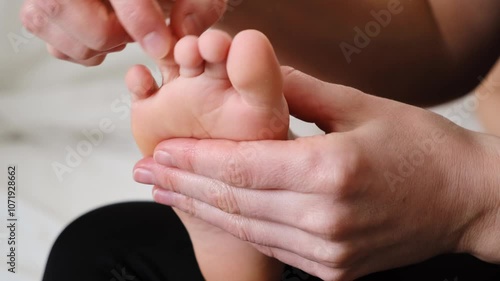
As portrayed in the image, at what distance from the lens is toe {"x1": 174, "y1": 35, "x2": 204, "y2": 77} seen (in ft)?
1.27

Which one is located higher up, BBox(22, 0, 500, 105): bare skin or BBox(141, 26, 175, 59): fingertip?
BBox(141, 26, 175, 59): fingertip

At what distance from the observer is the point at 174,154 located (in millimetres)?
430

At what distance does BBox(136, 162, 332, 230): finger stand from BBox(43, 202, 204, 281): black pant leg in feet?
0.44

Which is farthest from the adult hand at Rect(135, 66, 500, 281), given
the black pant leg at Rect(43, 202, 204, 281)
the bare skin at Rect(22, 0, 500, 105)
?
the bare skin at Rect(22, 0, 500, 105)

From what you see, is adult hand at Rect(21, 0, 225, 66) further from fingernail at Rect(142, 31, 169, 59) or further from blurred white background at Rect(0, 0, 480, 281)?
blurred white background at Rect(0, 0, 480, 281)

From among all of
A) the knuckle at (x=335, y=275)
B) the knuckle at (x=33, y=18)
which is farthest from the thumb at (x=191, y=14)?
the knuckle at (x=335, y=275)

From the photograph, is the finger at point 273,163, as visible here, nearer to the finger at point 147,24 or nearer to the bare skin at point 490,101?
the finger at point 147,24

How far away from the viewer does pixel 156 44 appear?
0.43 m

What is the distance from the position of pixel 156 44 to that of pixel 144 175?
111mm

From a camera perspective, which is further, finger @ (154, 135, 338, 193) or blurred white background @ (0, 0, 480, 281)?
blurred white background @ (0, 0, 480, 281)

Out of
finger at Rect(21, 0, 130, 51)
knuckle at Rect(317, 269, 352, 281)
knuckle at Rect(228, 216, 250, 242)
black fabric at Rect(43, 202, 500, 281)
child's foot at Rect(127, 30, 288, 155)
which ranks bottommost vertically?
black fabric at Rect(43, 202, 500, 281)

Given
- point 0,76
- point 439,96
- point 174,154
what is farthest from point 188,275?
point 0,76

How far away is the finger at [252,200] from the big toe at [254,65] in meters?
0.07

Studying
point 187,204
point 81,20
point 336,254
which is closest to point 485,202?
point 336,254
